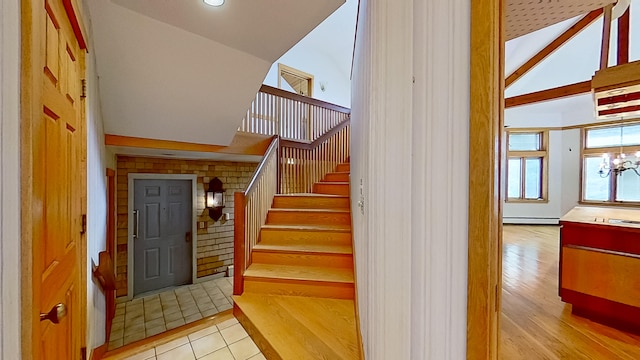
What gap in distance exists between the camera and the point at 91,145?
1927 millimetres

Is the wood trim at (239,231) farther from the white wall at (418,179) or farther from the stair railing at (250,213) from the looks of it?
the white wall at (418,179)

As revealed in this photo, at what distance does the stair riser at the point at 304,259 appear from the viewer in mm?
2690

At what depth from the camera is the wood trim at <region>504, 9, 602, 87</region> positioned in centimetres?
378

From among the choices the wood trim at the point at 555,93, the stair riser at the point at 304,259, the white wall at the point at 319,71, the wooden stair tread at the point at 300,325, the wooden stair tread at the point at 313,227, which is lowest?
the wooden stair tread at the point at 300,325

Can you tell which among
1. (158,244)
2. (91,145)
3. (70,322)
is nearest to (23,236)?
(70,322)

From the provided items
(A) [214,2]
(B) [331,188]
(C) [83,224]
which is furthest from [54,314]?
(B) [331,188]

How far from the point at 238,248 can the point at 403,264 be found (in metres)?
2.10

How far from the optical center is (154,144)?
3064 millimetres

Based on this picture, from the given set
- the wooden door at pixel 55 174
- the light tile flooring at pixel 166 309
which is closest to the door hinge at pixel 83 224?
the wooden door at pixel 55 174

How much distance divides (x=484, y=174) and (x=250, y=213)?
2490 mm

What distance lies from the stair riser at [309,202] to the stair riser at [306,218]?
0.27m

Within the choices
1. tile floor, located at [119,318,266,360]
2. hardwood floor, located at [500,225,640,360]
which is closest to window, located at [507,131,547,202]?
hardwood floor, located at [500,225,640,360]
